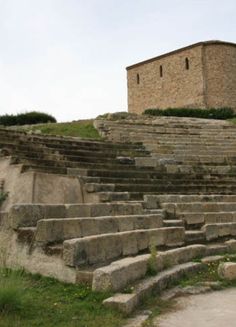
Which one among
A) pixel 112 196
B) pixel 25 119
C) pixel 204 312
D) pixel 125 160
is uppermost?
pixel 25 119

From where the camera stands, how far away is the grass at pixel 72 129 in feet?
58.4

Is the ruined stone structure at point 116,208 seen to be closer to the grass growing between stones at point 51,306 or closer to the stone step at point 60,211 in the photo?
the stone step at point 60,211

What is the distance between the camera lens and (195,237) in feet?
30.5

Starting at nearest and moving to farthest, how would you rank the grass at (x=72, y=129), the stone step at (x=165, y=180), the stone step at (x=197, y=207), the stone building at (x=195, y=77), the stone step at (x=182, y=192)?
the stone step at (x=197, y=207)
the stone step at (x=182, y=192)
the stone step at (x=165, y=180)
the grass at (x=72, y=129)
the stone building at (x=195, y=77)

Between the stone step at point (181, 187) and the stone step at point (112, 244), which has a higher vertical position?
the stone step at point (181, 187)

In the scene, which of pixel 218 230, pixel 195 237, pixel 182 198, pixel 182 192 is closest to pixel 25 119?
pixel 182 192

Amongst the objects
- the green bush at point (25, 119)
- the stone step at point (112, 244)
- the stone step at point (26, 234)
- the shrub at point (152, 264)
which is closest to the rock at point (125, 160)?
the stone step at point (112, 244)

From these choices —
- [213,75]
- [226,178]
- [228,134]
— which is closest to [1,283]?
[226,178]

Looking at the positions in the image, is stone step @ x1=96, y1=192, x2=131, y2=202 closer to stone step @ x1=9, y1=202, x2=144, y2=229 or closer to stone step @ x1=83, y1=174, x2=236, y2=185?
stone step @ x1=83, y1=174, x2=236, y2=185

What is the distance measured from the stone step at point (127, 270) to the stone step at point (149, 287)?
108mm

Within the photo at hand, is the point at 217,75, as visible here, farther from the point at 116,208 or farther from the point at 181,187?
the point at 116,208

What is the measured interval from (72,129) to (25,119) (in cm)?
523

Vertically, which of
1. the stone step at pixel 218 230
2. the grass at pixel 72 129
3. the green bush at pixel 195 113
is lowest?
the stone step at pixel 218 230

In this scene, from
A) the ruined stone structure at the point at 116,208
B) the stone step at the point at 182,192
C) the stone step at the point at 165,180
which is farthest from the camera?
the stone step at the point at 165,180
